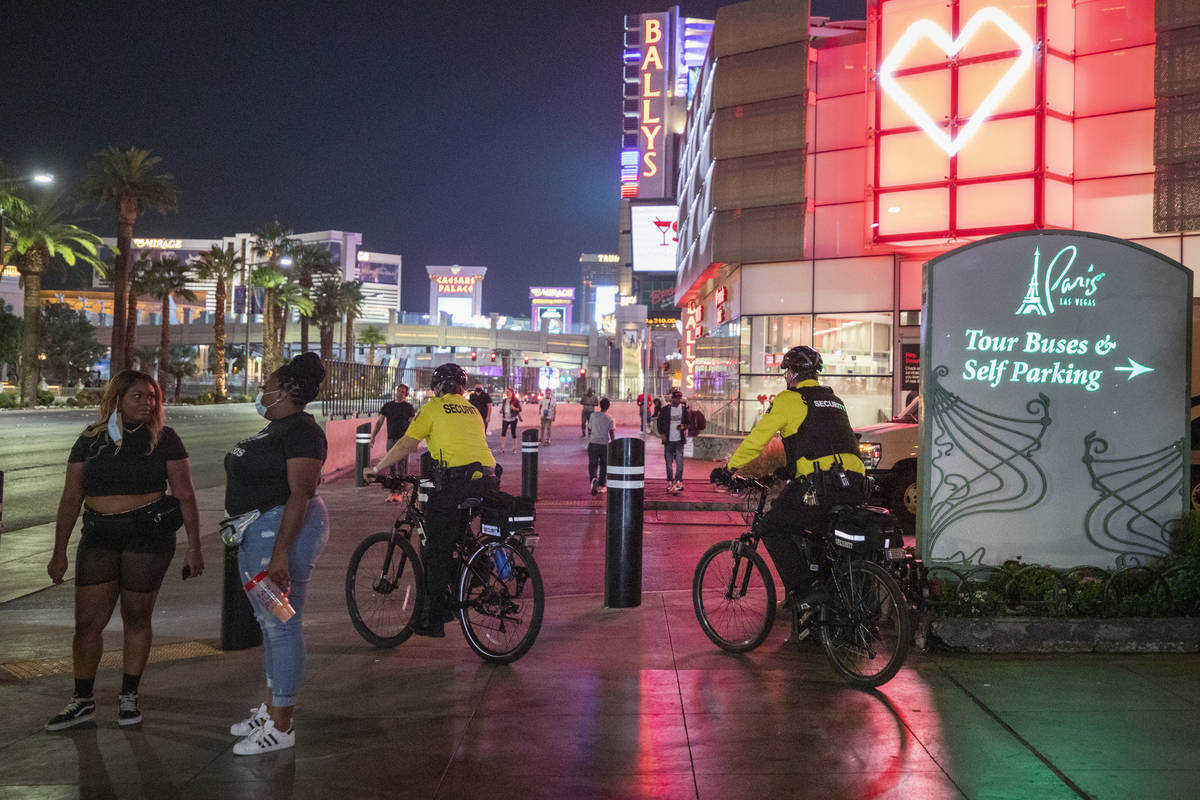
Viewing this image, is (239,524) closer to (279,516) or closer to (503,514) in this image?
(279,516)

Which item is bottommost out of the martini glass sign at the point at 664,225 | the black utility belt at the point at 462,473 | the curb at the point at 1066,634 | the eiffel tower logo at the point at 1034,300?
the curb at the point at 1066,634

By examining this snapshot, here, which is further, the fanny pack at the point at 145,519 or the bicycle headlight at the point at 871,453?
the bicycle headlight at the point at 871,453

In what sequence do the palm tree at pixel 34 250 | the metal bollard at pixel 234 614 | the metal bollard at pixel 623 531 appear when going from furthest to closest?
the palm tree at pixel 34 250 → the metal bollard at pixel 623 531 → the metal bollard at pixel 234 614

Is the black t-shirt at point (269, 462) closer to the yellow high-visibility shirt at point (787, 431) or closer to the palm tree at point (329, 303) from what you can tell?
the yellow high-visibility shirt at point (787, 431)

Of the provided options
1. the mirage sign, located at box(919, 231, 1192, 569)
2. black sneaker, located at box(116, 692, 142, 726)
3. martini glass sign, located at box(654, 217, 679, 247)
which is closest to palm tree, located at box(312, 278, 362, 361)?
martini glass sign, located at box(654, 217, 679, 247)

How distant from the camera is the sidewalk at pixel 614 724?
4359mm

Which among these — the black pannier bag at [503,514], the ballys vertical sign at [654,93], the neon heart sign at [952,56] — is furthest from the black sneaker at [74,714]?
the ballys vertical sign at [654,93]

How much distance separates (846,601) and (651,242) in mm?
77376

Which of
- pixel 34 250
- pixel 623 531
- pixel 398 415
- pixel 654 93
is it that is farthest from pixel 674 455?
pixel 654 93

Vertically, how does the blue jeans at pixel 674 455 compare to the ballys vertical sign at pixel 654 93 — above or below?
below

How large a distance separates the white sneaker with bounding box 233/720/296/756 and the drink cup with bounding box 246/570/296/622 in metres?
0.52

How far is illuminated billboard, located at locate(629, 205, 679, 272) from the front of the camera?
3182 inches

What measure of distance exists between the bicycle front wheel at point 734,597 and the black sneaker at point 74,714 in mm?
3644

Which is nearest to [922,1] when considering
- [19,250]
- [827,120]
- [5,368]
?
[827,120]
